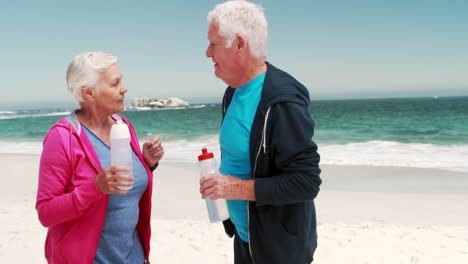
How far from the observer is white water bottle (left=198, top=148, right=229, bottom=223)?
1883 mm

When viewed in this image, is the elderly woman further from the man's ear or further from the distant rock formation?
the distant rock formation

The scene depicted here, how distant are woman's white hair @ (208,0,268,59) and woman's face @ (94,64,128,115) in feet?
1.78

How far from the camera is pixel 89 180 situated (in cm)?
183

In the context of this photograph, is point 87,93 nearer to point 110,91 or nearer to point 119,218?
point 110,91

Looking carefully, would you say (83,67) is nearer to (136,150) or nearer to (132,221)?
(136,150)

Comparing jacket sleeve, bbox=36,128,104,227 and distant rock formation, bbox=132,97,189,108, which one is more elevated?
jacket sleeve, bbox=36,128,104,227

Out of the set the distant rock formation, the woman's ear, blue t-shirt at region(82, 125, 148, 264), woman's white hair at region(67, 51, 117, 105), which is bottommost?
the distant rock formation

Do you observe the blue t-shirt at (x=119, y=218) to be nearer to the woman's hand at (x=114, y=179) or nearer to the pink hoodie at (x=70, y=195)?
the pink hoodie at (x=70, y=195)

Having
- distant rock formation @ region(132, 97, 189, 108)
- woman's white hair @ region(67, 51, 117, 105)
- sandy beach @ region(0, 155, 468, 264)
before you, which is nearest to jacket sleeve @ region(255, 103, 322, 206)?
woman's white hair @ region(67, 51, 117, 105)

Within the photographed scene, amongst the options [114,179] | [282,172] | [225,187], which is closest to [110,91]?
[114,179]

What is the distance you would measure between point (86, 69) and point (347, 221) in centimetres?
515

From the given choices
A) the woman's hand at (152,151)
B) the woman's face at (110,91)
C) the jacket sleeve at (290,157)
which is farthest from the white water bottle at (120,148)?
the jacket sleeve at (290,157)

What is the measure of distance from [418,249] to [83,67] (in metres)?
4.47

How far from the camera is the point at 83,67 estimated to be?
1878 millimetres
